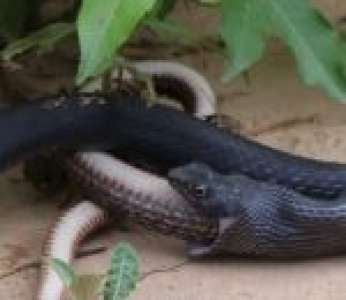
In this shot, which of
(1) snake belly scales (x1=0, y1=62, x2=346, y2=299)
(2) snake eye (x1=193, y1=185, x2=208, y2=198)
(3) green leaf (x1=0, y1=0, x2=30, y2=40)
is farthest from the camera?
(3) green leaf (x1=0, y1=0, x2=30, y2=40)

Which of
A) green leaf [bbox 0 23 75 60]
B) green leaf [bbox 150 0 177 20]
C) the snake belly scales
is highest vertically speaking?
green leaf [bbox 150 0 177 20]

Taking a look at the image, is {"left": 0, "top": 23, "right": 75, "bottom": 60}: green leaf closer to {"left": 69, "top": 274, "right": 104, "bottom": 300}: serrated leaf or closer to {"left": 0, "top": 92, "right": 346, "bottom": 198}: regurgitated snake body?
{"left": 0, "top": 92, "right": 346, "bottom": 198}: regurgitated snake body

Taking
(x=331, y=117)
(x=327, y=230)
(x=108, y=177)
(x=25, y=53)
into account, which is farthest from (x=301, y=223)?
(x=25, y=53)

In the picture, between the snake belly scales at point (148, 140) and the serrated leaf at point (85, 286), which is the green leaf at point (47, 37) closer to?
the snake belly scales at point (148, 140)

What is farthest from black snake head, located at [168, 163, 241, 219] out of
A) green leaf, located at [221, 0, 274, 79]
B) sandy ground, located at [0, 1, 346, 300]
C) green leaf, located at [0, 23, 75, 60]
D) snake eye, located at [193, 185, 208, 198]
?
green leaf, located at [0, 23, 75, 60]

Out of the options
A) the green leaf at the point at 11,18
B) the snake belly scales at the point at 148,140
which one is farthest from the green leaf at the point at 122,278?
the green leaf at the point at 11,18

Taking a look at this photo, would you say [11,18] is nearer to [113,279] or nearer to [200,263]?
[200,263]
